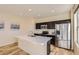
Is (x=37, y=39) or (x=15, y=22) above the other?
(x=15, y=22)

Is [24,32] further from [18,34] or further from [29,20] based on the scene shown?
[29,20]

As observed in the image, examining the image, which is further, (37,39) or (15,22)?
(37,39)

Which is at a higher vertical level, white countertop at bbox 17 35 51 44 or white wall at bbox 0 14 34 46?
white wall at bbox 0 14 34 46

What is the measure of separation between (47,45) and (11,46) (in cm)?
87

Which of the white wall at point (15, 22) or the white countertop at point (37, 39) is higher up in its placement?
the white wall at point (15, 22)

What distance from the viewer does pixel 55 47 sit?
2633mm

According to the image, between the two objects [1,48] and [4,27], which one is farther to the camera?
[4,27]

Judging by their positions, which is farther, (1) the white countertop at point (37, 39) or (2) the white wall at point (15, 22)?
(1) the white countertop at point (37, 39)

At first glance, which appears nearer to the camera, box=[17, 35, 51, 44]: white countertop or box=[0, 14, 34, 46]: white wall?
box=[0, 14, 34, 46]: white wall

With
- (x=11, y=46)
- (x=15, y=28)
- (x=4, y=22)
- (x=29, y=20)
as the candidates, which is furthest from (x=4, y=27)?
(x=29, y=20)

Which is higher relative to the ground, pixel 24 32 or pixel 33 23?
pixel 33 23
